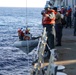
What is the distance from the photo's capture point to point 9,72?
18.4 meters

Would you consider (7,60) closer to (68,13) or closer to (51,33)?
(68,13)

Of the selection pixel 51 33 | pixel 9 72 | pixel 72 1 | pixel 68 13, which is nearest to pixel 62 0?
pixel 72 1

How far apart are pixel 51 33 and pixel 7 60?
1095cm

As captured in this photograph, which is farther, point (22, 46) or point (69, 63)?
point (22, 46)

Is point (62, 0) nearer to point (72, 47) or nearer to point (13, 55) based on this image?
point (13, 55)

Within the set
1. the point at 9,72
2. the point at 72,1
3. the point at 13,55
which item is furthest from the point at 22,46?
the point at 72,1

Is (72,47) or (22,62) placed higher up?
(72,47)

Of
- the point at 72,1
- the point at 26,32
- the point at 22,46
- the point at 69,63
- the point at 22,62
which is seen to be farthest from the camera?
the point at 72,1

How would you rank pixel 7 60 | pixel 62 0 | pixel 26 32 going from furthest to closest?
pixel 62 0 < pixel 7 60 < pixel 26 32

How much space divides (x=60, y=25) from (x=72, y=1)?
14.2m

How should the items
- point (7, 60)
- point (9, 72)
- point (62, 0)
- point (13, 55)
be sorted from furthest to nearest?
point (62, 0) < point (13, 55) < point (7, 60) < point (9, 72)

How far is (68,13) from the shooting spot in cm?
→ 2500

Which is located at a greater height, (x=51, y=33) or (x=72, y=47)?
(x=51, y=33)

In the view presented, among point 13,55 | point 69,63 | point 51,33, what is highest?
point 51,33
